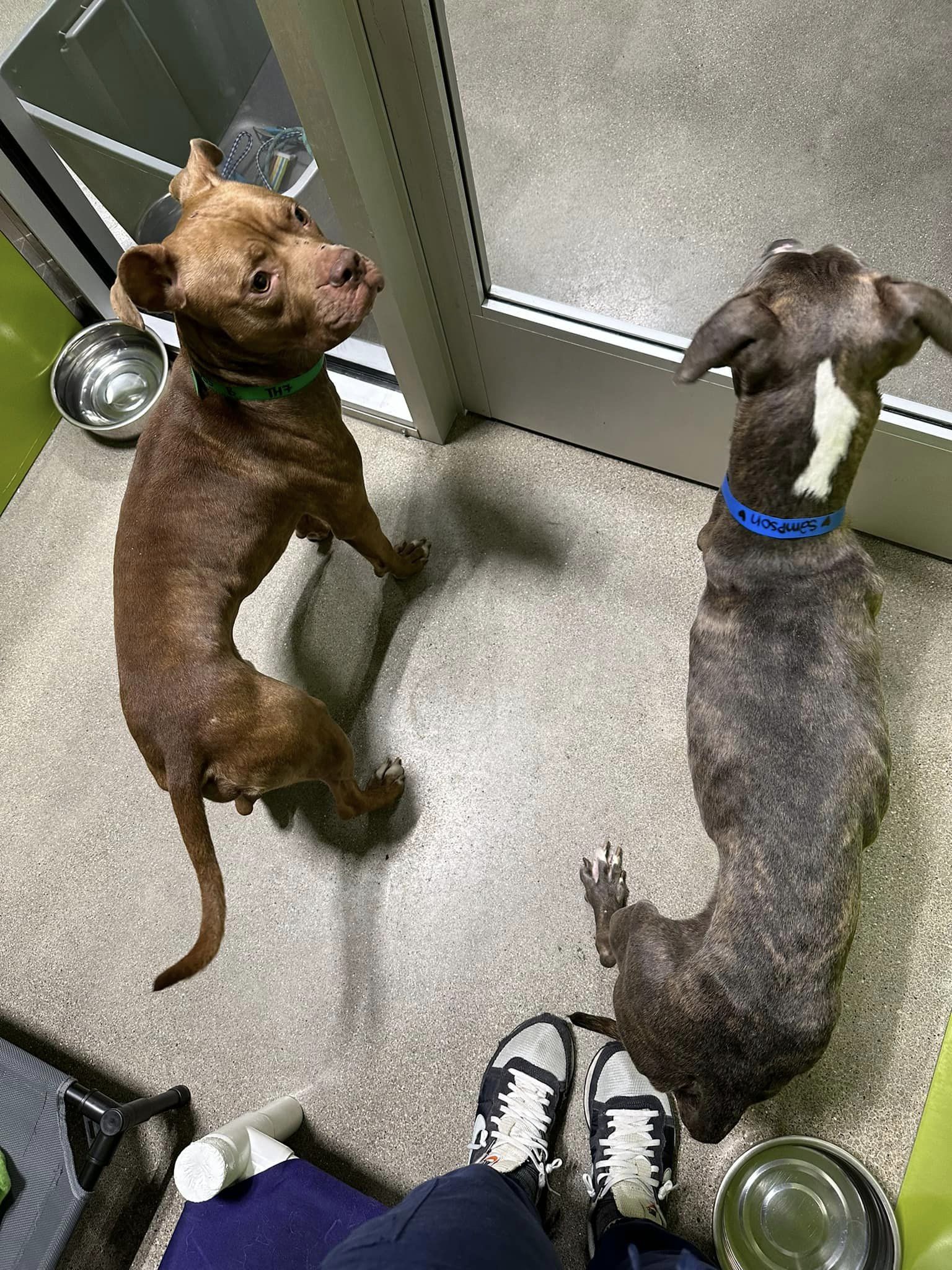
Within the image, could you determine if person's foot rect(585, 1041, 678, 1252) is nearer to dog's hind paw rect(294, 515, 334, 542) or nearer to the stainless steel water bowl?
dog's hind paw rect(294, 515, 334, 542)

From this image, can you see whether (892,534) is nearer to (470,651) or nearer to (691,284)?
(691,284)

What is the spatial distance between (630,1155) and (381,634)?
4.64 feet

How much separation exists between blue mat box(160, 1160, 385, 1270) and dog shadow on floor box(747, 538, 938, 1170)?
0.93 meters

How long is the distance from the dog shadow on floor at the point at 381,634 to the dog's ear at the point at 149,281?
108 centimetres

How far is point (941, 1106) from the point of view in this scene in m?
1.80

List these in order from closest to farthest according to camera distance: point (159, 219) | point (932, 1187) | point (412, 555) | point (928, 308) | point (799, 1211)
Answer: point (928, 308), point (932, 1187), point (799, 1211), point (412, 555), point (159, 219)

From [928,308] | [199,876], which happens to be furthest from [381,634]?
[928,308]

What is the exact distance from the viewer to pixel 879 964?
1980 millimetres

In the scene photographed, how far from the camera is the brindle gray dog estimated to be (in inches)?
51.1

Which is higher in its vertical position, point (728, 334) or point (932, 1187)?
point (728, 334)

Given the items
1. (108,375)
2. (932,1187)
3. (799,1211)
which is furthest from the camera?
(108,375)

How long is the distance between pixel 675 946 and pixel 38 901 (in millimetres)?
1757

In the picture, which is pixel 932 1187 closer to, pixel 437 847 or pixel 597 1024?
pixel 597 1024

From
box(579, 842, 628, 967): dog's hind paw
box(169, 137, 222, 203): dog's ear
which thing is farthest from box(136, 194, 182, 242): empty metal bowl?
box(579, 842, 628, 967): dog's hind paw
